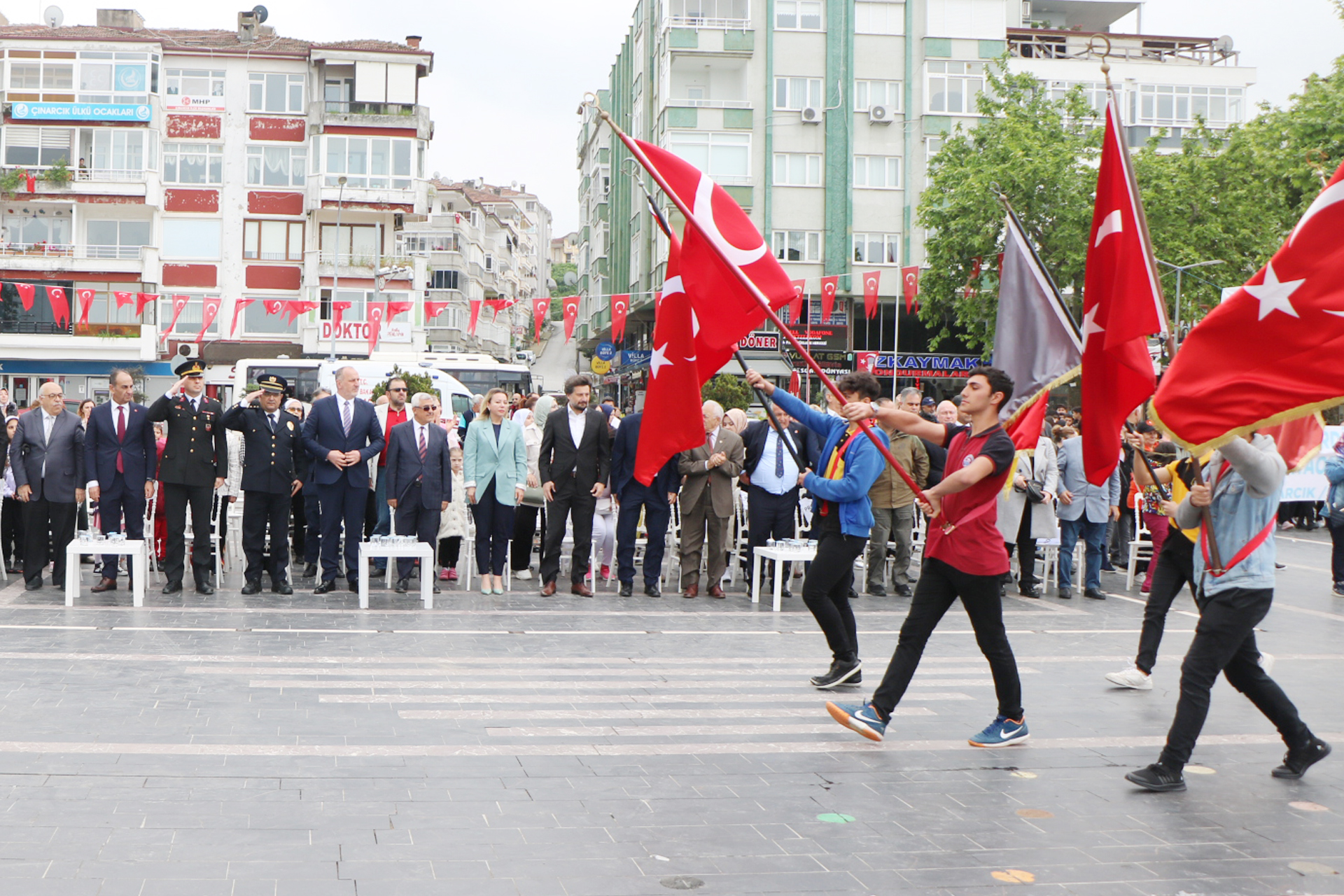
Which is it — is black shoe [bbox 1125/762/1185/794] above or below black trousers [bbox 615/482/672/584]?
below

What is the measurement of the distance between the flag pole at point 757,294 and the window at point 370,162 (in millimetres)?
47237

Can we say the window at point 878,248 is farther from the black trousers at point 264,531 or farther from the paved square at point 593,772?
the paved square at point 593,772

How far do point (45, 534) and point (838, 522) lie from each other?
8.61m

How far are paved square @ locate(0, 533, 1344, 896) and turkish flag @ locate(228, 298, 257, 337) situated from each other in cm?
4284

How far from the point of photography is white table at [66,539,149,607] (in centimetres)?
1138

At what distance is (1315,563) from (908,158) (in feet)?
97.4

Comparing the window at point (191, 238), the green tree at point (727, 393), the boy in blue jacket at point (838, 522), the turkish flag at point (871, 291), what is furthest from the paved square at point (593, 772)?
the window at point (191, 238)

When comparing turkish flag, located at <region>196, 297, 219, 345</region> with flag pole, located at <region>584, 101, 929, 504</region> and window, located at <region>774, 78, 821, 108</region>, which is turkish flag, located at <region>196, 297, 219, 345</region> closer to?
window, located at <region>774, 78, 821, 108</region>

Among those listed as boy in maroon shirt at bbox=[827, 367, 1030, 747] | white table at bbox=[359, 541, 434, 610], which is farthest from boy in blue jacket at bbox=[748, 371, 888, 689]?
white table at bbox=[359, 541, 434, 610]

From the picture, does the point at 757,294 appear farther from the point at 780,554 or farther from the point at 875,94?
the point at 875,94

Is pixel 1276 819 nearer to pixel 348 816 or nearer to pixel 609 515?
pixel 348 816

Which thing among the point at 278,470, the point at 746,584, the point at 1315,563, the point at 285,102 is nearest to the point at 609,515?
Result: the point at 746,584

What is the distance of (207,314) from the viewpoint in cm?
4953

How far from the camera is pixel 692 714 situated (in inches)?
302
